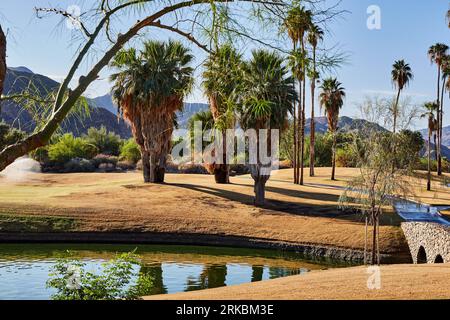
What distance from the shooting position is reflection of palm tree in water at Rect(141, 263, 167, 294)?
22.5 meters

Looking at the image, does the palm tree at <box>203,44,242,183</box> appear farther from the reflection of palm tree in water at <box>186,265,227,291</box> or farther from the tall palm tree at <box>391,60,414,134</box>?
the tall palm tree at <box>391,60,414,134</box>

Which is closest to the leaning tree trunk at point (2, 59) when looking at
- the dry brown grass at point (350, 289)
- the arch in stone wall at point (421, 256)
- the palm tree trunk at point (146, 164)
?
the dry brown grass at point (350, 289)

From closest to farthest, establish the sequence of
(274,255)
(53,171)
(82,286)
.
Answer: (82,286), (274,255), (53,171)

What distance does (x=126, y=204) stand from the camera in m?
42.2

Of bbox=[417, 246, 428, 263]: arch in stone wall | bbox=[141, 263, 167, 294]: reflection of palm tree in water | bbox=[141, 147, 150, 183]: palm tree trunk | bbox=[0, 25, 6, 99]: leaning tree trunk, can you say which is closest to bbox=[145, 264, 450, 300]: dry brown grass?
bbox=[141, 263, 167, 294]: reflection of palm tree in water

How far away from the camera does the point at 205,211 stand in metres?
41.3

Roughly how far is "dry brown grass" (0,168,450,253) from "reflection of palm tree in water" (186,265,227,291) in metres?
8.14

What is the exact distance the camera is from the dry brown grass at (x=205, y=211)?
36281 mm

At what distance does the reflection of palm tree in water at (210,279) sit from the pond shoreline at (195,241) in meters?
6.68

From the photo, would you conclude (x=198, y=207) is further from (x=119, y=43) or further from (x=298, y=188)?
(x=119, y=43)

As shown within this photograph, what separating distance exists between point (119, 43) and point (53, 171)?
2740 inches

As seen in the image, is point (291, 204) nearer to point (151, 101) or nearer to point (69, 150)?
point (151, 101)
